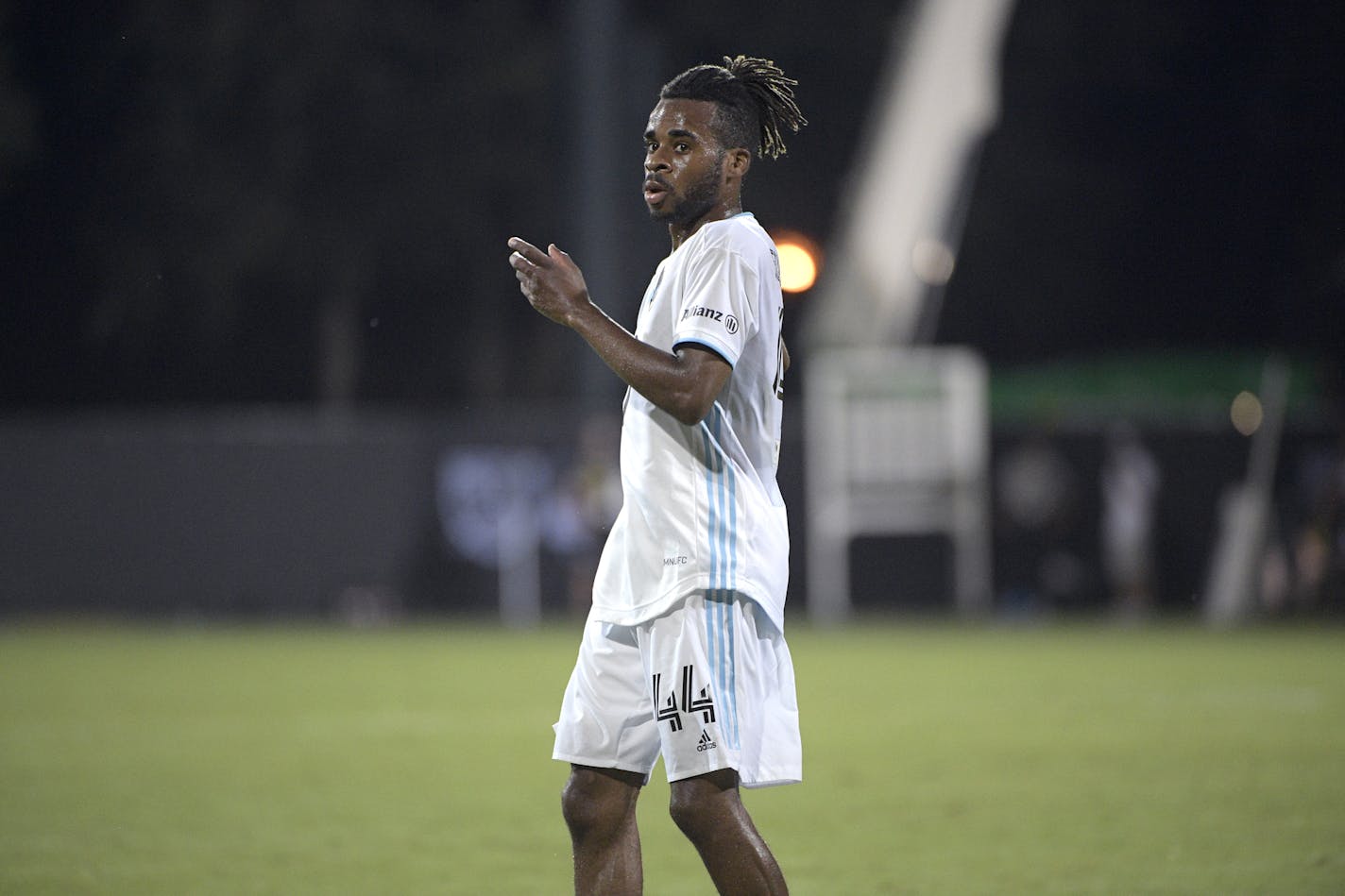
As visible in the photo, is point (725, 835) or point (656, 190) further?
point (656, 190)

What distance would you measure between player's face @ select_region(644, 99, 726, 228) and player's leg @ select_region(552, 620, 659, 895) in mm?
1059

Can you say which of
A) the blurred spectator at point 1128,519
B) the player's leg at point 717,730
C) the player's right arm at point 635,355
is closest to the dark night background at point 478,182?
the blurred spectator at point 1128,519

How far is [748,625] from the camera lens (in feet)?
16.2

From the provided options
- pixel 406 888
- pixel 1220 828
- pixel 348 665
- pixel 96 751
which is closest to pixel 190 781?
pixel 96 751

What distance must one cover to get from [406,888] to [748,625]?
243cm

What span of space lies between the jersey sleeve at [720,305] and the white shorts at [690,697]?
612 millimetres

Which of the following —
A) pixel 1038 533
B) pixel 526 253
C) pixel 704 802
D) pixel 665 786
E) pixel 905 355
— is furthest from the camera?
pixel 905 355

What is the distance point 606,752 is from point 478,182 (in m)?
33.2

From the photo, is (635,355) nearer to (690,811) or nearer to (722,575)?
(722,575)

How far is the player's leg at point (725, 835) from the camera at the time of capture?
4840 mm

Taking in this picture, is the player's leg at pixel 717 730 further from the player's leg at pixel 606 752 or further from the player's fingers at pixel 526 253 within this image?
the player's fingers at pixel 526 253

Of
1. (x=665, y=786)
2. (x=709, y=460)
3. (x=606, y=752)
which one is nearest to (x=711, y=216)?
(x=709, y=460)

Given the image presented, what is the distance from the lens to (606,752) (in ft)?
16.6

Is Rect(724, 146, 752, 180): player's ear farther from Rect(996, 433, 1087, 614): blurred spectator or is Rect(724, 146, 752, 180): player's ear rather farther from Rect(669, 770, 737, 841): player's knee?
Rect(996, 433, 1087, 614): blurred spectator
